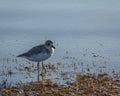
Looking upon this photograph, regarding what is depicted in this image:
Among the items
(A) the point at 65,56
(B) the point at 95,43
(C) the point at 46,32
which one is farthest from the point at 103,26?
(A) the point at 65,56

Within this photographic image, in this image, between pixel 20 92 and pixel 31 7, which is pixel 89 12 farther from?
pixel 20 92

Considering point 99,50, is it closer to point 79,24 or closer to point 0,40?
point 0,40

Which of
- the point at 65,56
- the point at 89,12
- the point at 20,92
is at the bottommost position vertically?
the point at 20,92

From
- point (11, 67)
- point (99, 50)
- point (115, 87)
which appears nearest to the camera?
point (115, 87)

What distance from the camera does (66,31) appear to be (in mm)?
36625

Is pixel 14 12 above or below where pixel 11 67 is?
above

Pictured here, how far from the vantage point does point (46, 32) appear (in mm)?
35281

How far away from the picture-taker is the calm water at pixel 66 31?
83.2 feet

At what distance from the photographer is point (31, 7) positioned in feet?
166

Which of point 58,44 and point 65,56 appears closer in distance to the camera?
point 65,56

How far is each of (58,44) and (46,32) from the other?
5596 mm

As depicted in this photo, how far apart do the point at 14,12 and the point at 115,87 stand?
101 feet

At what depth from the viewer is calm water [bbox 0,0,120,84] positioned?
2536 centimetres

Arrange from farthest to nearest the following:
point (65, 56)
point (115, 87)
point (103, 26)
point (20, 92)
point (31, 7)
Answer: point (31, 7) < point (103, 26) < point (65, 56) < point (115, 87) < point (20, 92)
